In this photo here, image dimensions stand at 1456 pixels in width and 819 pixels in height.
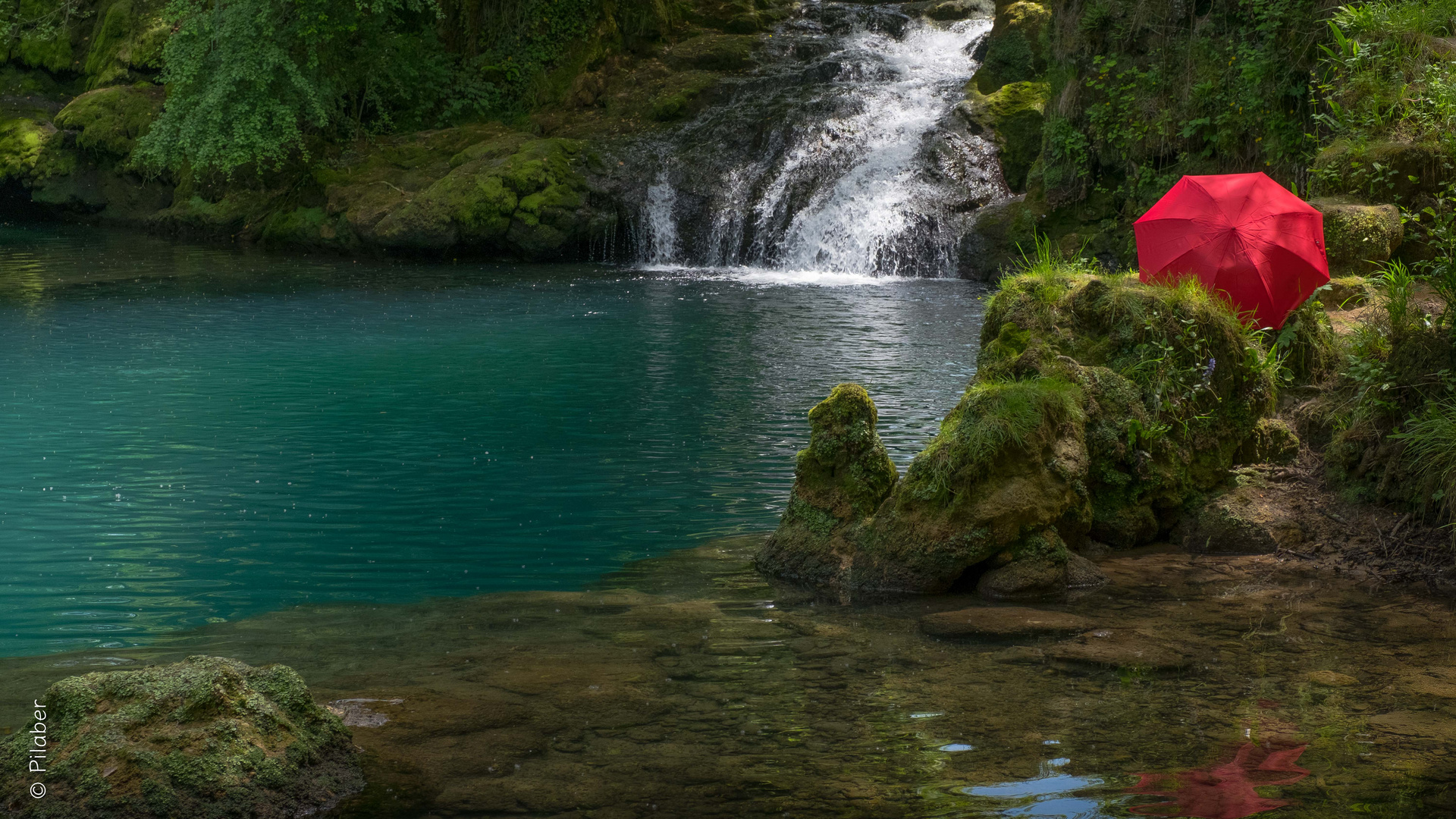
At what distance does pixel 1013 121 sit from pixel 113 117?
1985cm

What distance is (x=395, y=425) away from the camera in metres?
11.6

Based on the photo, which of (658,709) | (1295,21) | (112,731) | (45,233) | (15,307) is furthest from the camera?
(45,233)

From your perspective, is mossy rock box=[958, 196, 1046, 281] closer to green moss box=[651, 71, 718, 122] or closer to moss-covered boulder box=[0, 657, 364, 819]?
green moss box=[651, 71, 718, 122]

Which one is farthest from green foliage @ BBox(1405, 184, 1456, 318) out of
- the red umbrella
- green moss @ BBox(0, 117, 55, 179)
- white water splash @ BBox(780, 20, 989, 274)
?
green moss @ BBox(0, 117, 55, 179)

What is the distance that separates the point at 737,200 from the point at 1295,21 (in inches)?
485

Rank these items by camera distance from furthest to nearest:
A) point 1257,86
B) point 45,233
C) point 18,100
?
point 18,100
point 45,233
point 1257,86

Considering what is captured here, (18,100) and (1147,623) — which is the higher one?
(18,100)

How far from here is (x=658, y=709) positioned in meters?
5.19

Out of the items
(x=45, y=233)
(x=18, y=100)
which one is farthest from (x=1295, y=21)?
(x=18, y=100)

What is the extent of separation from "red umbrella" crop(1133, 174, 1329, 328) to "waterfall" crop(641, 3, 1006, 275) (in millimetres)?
13479

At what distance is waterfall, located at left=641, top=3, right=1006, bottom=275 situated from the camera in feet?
73.5

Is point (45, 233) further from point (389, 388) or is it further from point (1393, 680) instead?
point (1393, 680)

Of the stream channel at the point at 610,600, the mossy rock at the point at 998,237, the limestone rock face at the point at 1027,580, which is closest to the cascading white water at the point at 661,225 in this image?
the mossy rock at the point at 998,237

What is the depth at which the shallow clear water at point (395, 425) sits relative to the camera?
25.3 ft
